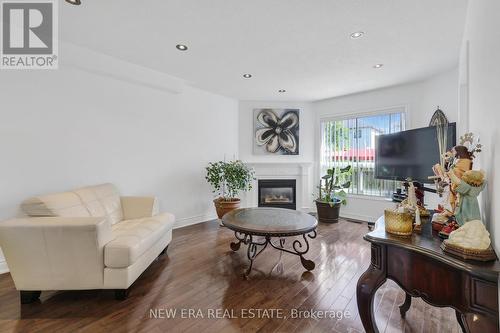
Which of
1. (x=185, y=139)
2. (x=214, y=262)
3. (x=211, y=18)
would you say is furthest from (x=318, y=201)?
(x=211, y=18)

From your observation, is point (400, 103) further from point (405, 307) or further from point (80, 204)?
point (80, 204)

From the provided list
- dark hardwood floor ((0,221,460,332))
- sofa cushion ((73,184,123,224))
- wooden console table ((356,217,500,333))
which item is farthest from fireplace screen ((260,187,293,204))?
wooden console table ((356,217,500,333))

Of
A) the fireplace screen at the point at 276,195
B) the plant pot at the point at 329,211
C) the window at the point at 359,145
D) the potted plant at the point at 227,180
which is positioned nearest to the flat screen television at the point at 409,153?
the window at the point at 359,145

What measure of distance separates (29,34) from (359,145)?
16.9ft

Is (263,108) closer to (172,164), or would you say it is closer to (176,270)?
(172,164)

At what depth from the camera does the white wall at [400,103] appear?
3330 millimetres

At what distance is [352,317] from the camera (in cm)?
170

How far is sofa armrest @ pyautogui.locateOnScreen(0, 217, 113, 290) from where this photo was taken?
67.7 inches

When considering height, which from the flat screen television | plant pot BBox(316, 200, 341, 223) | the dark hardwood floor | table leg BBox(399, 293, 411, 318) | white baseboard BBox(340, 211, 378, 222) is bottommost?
the dark hardwood floor

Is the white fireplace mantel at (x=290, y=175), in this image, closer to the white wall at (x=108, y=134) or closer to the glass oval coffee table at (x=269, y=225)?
the white wall at (x=108, y=134)

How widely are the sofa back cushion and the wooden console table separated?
2514 millimetres

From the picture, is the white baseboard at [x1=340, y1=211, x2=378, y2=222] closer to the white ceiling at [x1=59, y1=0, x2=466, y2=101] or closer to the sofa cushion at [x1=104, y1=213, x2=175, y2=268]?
the white ceiling at [x1=59, y1=0, x2=466, y2=101]

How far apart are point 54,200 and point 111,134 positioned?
132 centimetres

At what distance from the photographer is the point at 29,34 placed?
2408 mm
